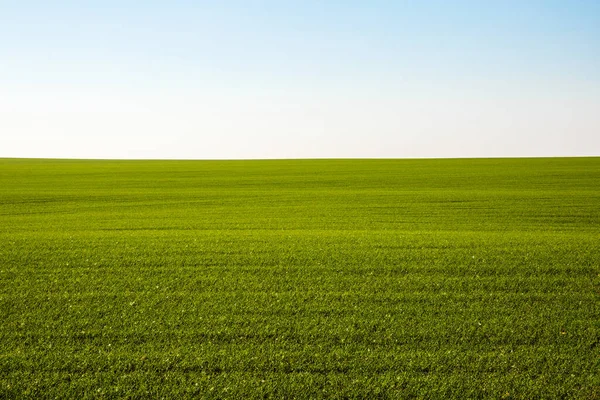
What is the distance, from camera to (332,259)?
39.0 feet

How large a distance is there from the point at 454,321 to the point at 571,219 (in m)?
14.0

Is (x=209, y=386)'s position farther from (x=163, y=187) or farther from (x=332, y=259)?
(x=163, y=187)

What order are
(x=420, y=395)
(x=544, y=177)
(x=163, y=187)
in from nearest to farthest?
1. (x=420, y=395)
2. (x=163, y=187)
3. (x=544, y=177)

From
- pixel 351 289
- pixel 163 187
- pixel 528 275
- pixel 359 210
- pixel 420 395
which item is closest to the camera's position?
pixel 420 395

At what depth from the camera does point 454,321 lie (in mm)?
8094

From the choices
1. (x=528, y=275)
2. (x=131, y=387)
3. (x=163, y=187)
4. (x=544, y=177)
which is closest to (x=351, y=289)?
(x=528, y=275)

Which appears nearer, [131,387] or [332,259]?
[131,387]

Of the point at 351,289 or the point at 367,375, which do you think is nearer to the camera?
the point at 367,375

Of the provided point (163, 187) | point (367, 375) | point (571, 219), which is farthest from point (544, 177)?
point (367, 375)

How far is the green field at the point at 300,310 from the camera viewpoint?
634cm

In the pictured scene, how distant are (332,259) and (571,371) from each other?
20.2ft

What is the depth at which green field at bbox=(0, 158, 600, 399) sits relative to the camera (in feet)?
20.8

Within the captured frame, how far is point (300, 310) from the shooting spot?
8.61 meters

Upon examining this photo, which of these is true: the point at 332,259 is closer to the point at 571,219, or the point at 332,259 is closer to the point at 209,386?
the point at 209,386
